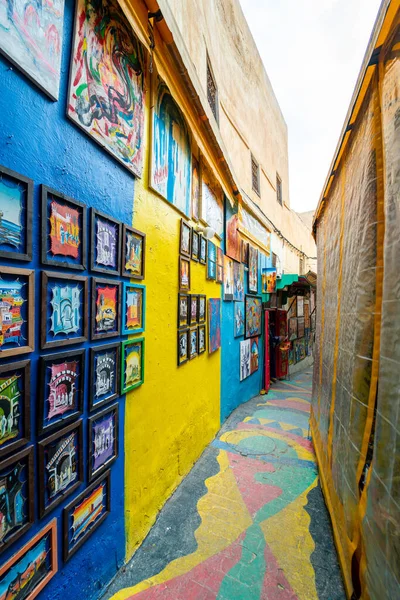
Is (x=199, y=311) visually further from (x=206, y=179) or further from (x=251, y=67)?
(x=251, y=67)

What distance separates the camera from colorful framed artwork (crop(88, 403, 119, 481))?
1.86 meters

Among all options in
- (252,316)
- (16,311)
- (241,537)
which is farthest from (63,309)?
(252,316)

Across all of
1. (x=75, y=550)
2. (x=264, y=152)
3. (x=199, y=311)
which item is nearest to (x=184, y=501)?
(x=75, y=550)

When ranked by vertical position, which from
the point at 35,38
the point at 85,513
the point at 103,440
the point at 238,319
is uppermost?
the point at 35,38

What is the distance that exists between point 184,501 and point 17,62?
3791 millimetres

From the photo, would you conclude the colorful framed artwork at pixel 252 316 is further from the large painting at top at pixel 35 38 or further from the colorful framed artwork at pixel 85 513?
the large painting at top at pixel 35 38

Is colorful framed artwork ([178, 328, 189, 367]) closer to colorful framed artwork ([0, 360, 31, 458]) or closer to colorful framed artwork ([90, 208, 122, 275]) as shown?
colorful framed artwork ([90, 208, 122, 275])

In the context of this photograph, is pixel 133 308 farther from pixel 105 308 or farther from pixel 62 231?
pixel 62 231

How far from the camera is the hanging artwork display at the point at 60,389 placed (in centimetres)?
→ 149

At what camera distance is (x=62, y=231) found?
1.60 meters

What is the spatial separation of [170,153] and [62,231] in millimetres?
1890

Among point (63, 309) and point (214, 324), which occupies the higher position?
point (63, 309)

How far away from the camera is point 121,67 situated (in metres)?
2.08

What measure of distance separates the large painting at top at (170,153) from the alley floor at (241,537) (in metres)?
3.26
